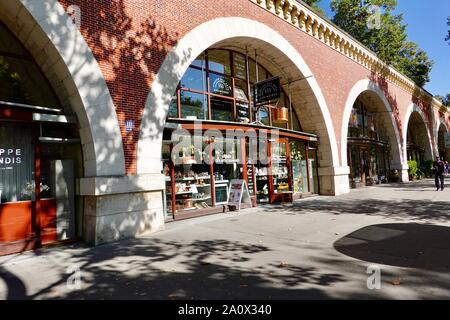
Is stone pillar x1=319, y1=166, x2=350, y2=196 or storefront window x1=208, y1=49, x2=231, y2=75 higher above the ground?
storefront window x1=208, y1=49, x2=231, y2=75

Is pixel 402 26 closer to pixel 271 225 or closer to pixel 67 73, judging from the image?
pixel 271 225

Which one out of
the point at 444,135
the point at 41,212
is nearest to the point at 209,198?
the point at 41,212

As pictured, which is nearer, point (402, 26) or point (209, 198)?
point (209, 198)

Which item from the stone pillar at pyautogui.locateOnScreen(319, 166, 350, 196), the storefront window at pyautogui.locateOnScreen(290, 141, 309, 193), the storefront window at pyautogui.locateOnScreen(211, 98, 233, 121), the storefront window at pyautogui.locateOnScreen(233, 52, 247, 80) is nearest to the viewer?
the storefront window at pyautogui.locateOnScreen(211, 98, 233, 121)

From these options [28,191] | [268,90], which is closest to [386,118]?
[268,90]

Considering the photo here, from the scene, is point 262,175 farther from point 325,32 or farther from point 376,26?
point 376,26

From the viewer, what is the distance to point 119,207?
7367 mm

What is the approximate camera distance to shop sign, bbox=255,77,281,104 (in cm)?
1227

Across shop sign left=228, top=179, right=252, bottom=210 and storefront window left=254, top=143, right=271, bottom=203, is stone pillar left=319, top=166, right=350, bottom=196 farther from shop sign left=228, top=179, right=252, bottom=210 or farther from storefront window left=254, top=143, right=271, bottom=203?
shop sign left=228, top=179, right=252, bottom=210

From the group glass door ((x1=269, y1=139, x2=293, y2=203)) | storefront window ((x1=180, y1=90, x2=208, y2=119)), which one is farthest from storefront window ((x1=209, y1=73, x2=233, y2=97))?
glass door ((x1=269, y1=139, x2=293, y2=203))

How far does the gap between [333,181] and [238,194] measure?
22.5ft

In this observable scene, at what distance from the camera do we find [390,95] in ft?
78.7

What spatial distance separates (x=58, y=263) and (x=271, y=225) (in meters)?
5.21

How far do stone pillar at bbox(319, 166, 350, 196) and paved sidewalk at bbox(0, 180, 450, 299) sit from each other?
6944mm
